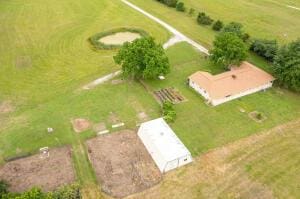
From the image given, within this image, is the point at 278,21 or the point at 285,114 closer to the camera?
the point at 285,114

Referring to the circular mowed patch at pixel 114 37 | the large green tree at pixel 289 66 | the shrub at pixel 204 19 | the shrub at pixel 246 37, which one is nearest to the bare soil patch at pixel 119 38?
the circular mowed patch at pixel 114 37

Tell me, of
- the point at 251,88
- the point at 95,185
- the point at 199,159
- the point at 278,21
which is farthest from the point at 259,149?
the point at 278,21

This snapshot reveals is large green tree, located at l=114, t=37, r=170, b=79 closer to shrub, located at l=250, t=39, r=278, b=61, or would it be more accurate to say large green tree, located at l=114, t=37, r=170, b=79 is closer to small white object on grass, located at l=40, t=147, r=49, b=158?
small white object on grass, located at l=40, t=147, r=49, b=158

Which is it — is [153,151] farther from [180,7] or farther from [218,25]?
[180,7]

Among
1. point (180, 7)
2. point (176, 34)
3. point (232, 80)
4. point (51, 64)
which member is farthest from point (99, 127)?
point (180, 7)

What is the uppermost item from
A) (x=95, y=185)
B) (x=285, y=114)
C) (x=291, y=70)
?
(x=291, y=70)

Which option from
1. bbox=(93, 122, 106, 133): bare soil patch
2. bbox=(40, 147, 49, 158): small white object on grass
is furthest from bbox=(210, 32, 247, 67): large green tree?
bbox=(40, 147, 49, 158): small white object on grass

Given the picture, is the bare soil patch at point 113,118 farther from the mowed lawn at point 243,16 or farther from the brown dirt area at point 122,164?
the mowed lawn at point 243,16

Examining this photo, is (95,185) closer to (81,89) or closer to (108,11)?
(81,89)
